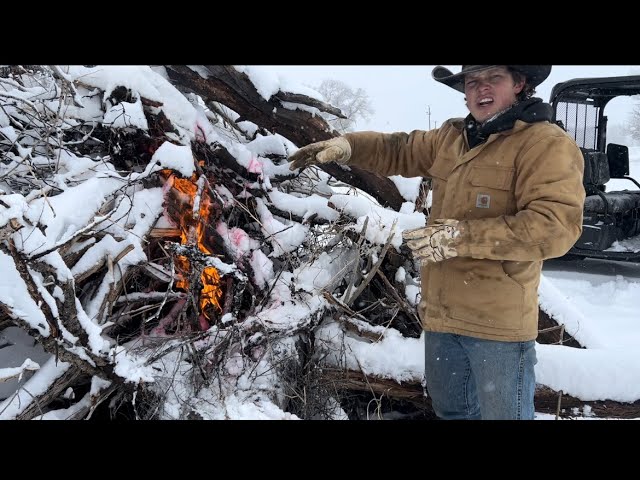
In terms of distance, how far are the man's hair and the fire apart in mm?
2033

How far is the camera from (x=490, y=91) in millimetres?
2205

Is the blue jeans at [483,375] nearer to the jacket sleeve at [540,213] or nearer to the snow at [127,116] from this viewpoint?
the jacket sleeve at [540,213]

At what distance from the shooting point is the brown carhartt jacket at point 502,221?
1987 mm

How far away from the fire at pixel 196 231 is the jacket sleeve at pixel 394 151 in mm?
1140

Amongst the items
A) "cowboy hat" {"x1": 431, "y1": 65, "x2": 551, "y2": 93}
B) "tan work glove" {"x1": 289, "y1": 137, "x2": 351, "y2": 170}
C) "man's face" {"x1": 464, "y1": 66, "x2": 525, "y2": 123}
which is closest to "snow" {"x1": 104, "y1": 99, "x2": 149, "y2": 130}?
"tan work glove" {"x1": 289, "y1": 137, "x2": 351, "y2": 170}

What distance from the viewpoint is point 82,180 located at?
3201mm

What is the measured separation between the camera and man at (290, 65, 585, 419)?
79.0 inches

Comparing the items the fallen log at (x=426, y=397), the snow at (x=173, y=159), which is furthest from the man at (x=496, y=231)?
the snow at (x=173, y=159)

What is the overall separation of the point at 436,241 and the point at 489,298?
1.16 feet

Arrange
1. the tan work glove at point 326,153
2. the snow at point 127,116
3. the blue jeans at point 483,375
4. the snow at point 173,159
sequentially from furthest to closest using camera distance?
the snow at point 127,116 < the snow at point 173,159 < the tan work glove at point 326,153 < the blue jeans at point 483,375

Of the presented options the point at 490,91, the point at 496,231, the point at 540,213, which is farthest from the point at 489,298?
the point at 490,91

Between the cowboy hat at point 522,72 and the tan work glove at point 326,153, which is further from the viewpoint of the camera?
the tan work glove at point 326,153

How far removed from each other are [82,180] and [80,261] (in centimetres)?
65

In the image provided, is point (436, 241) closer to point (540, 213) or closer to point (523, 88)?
point (540, 213)
